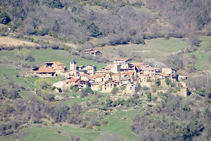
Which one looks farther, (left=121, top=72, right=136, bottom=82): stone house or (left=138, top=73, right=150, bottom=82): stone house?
(left=138, top=73, right=150, bottom=82): stone house

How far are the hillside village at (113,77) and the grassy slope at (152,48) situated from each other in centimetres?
1857

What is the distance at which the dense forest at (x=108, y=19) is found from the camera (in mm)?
91250

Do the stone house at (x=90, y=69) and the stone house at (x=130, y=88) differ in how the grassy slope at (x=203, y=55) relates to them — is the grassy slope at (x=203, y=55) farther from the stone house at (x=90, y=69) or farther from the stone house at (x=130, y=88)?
the stone house at (x=130, y=88)

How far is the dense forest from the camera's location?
91250mm

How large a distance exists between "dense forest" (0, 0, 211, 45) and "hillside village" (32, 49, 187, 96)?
2673 centimetres

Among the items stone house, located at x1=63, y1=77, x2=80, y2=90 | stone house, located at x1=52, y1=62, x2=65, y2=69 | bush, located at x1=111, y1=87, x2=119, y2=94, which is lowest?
bush, located at x1=111, y1=87, x2=119, y2=94

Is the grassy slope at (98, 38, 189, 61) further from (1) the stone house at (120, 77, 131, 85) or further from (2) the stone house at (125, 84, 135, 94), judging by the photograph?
(2) the stone house at (125, 84, 135, 94)

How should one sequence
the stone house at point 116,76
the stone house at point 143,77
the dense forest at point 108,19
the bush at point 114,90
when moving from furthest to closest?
the dense forest at point 108,19 < the stone house at point 116,76 < the stone house at point 143,77 < the bush at point 114,90

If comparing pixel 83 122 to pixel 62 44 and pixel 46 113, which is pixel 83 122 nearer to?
pixel 46 113

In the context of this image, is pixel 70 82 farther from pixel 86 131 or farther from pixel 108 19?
pixel 108 19

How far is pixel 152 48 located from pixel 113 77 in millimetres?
33051

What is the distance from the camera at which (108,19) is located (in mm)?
106250

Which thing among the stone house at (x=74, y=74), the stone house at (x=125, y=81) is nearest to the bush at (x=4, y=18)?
the stone house at (x=74, y=74)

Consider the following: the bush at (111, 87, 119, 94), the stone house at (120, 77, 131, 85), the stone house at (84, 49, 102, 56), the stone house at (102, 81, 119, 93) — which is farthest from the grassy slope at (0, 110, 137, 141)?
the stone house at (84, 49, 102, 56)
